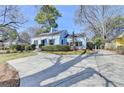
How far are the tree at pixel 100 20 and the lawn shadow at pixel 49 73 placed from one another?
36 centimetres

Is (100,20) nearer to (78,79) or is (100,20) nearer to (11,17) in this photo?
(78,79)

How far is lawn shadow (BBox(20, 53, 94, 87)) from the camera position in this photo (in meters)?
3.16

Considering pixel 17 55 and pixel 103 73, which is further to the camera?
pixel 17 55

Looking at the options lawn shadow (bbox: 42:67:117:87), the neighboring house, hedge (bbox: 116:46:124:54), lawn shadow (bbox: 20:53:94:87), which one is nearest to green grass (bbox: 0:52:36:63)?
the neighboring house

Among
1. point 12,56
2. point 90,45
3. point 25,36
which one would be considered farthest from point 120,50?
point 12,56

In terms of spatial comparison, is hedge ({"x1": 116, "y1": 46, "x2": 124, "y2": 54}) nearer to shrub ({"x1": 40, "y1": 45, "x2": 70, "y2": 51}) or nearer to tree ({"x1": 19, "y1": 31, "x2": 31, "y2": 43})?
shrub ({"x1": 40, "y1": 45, "x2": 70, "y2": 51})

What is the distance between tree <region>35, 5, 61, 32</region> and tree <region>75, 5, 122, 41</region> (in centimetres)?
31

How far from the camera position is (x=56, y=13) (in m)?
3.38

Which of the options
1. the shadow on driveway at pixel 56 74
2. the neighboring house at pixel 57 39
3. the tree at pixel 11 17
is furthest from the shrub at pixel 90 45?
the tree at pixel 11 17

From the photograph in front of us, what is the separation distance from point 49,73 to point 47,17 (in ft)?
2.72
